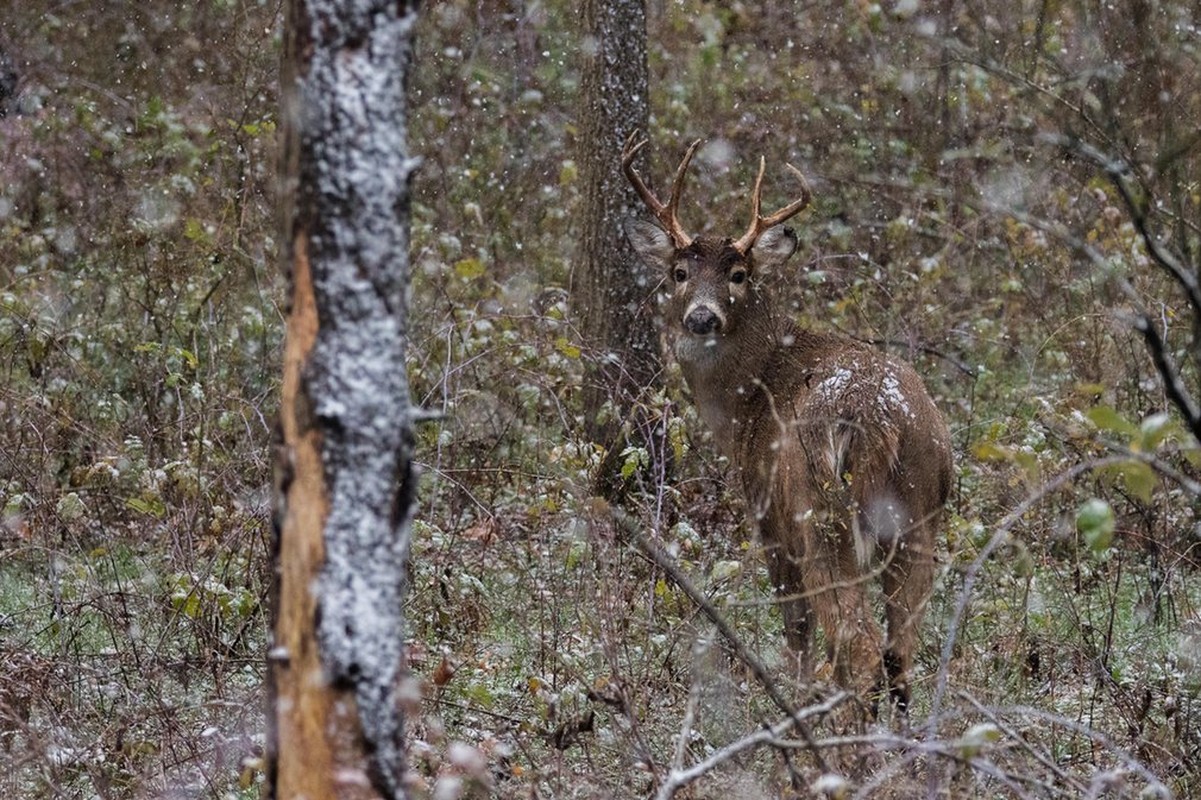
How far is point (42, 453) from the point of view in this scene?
278 inches

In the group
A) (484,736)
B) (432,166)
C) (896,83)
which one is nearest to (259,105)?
(432,166)

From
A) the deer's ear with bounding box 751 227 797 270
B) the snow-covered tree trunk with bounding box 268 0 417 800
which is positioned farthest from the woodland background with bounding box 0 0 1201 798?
the deer's ear with bounding box 751 227 797 270

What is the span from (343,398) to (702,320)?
436 cm

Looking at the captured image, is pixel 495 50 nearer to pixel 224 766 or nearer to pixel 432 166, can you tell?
pixel 432 166

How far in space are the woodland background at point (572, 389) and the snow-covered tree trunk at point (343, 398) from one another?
1.28 feet

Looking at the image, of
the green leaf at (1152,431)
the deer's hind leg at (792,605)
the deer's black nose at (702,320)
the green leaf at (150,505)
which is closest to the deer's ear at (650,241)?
the deer's black nose at (702,320)

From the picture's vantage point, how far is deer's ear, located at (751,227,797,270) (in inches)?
298

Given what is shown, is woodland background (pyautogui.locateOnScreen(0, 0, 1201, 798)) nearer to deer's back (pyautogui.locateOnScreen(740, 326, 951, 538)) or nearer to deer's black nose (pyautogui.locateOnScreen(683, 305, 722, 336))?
deer's back (pyautogui.locateOnScreen(740, 326, 951, 538))

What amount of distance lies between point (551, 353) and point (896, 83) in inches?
231

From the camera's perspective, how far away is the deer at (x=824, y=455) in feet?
20.1

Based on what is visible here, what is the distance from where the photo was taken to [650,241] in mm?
7891

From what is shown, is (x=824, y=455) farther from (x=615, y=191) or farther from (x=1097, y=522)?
(x=615, y=191)

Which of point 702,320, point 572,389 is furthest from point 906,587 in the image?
point 572,389

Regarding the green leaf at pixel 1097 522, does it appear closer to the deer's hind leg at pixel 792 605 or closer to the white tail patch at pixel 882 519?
the white tail patch at pixel 882 519
